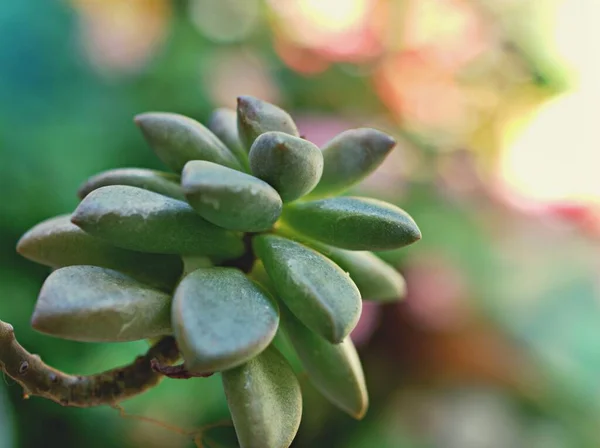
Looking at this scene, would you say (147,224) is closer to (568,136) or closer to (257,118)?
(257,118)

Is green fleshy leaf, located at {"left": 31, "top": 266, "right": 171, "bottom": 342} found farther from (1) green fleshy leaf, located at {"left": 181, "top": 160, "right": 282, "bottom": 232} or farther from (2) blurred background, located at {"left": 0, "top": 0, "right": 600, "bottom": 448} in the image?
(2) blurred background, located at {"left": 0, "top": 0, "right": 600, "bottom": 448}

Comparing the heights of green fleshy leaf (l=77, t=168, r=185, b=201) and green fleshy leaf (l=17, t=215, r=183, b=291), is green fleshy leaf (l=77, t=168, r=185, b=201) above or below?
above

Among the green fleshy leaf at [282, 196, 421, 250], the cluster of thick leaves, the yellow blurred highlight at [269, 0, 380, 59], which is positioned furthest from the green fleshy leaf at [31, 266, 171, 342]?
the yellow blurred highlight at [269, 0, 380, 59]

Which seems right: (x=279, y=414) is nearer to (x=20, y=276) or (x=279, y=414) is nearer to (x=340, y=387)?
(x=340, y=387)

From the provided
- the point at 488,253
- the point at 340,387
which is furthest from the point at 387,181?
the point at 340,387

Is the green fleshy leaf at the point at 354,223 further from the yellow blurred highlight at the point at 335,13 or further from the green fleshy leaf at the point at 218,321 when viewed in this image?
the yellow blurred highlight at the point at 335,13

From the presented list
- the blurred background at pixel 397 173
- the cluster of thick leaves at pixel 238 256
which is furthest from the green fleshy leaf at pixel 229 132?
the blurred background at pixel 397 173
